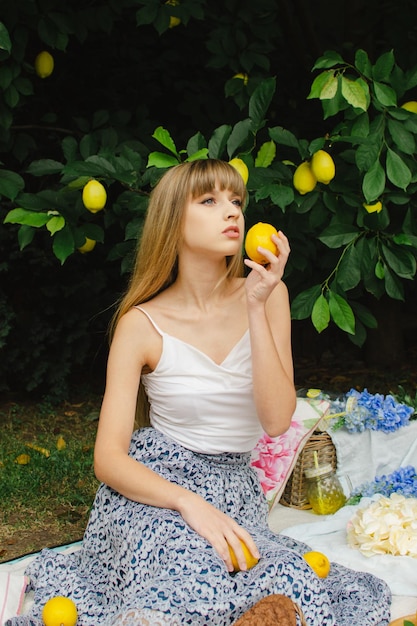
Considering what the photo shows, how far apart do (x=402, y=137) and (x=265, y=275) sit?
899 millimetres

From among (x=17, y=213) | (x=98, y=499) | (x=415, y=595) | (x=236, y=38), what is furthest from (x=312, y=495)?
(x=236, y=38)

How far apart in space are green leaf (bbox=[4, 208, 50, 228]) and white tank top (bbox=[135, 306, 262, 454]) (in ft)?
2.22

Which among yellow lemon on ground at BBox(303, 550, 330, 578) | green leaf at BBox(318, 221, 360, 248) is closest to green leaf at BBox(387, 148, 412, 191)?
green leaf at BBox(318, 221, 360, 248)

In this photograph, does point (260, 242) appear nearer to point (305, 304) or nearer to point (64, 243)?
point (305, 304)

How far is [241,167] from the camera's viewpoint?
Answer: 106 inches

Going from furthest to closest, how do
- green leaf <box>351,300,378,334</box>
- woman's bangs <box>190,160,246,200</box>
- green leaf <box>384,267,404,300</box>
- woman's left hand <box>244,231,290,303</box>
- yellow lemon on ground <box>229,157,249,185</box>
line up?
green leaf <box>351,300,378,334</box> < green leaf <box>384,267,404,300</box> < yellow lemon on ground <box>229,157,249,185</box> < woman's bangs <box>190,160,246,200</box> < woman's left hand <box>244,231,290,303</box>

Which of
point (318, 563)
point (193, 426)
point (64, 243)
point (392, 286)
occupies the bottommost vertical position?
point (318, 563)

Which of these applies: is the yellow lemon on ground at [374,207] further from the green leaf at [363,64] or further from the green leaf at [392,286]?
the green leaf at [363,64]

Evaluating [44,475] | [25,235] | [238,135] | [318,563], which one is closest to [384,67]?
[238,135]

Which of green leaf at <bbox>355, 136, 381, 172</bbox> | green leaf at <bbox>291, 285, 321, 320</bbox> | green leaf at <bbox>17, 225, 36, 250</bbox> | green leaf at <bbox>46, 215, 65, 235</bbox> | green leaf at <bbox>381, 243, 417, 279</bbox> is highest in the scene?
green leaf at <bbox>355, 136, 381, 172</bbox>

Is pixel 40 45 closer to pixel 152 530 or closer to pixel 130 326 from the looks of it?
pixel 130 326

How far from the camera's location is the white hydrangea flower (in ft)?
8.00

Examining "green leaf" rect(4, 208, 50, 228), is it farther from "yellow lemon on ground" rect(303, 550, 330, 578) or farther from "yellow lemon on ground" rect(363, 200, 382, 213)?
"yellow lemon on ground" rect(303, 550, 330, 578)

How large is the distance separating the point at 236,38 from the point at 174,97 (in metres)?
1.01
